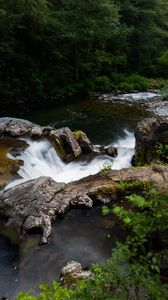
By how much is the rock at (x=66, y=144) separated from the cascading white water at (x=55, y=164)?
0.25 meters

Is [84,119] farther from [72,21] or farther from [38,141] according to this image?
[72,21]

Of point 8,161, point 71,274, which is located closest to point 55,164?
point 8,161

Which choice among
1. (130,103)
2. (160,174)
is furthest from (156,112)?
(160,174)

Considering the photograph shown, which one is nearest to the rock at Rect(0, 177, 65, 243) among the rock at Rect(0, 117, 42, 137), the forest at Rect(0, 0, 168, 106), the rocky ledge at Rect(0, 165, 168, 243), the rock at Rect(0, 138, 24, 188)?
the rocky ledge at Rect(0, 165, 168, 243)

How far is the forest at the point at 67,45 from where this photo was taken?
21109 millimetres

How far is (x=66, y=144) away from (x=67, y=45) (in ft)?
47.3

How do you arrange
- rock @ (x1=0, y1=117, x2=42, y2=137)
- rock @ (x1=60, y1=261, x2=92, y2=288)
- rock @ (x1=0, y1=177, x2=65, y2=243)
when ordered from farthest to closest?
rock @ (x1=0, y1=117, x2=42, y2=137)
rock @ (x1=0, y1=177, x2=65, y2=243)
rock @ (x1=60, y1=261, x2=92, y2=288)

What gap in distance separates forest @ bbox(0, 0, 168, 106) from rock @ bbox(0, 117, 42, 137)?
24.1ft

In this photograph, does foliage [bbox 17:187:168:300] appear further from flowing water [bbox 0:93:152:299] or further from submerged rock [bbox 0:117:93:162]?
submerged rock [bbox 0:117:93:162]

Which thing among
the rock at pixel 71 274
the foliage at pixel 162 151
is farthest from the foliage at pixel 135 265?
the foliage at pixel 162 151

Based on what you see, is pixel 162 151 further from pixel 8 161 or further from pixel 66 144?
pixel 8 161

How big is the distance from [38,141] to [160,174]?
17.0ft

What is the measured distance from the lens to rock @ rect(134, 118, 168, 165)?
12266mm

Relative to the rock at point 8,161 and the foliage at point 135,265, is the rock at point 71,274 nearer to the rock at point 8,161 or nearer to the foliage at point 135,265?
the foliage at point 135,265
